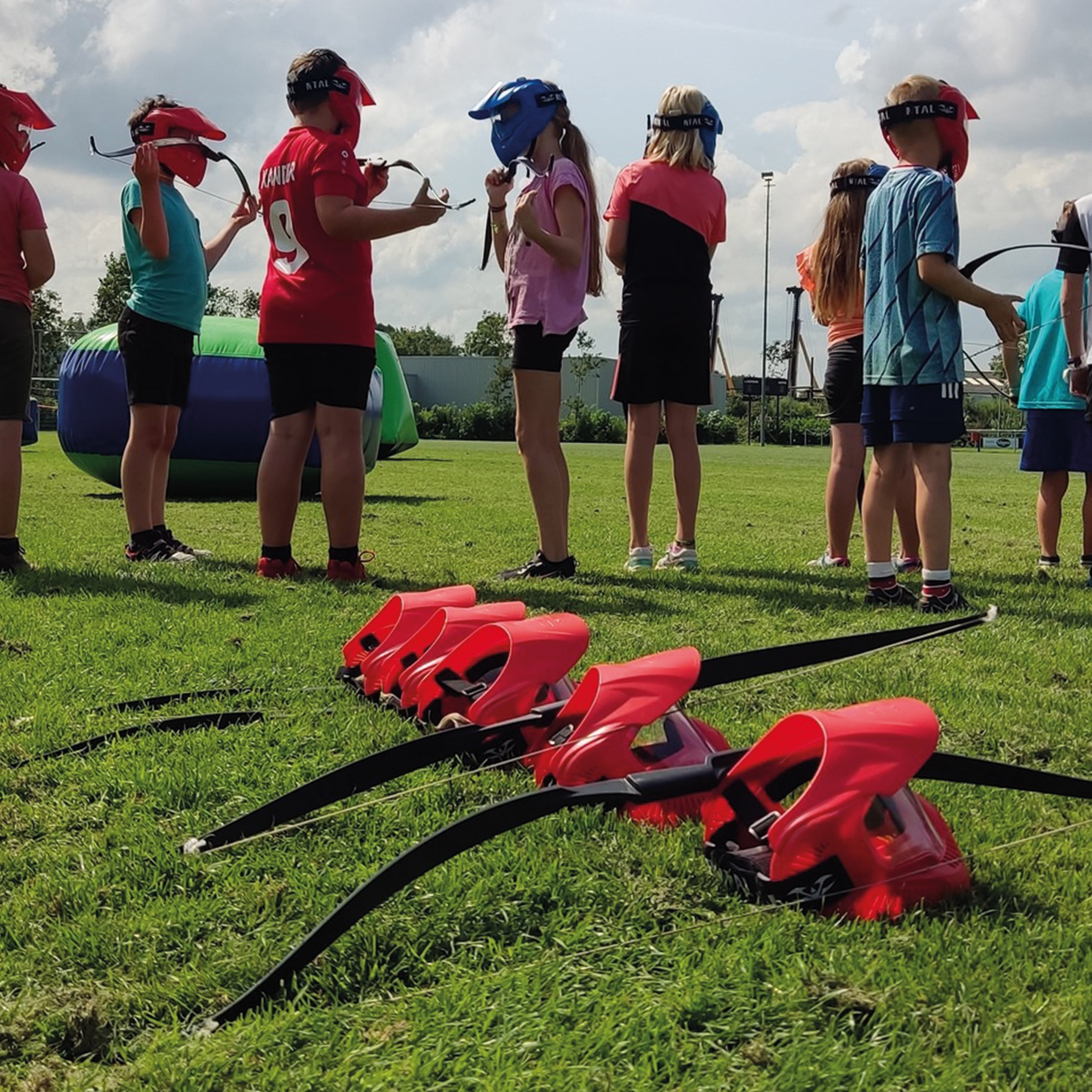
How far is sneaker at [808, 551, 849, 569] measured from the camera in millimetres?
6816

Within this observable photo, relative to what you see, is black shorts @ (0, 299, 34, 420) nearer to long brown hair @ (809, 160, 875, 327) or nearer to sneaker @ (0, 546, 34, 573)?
sneaker @ (0, 546, 34, 573)

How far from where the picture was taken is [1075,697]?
3551 mm

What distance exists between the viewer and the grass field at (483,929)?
160 centimetres

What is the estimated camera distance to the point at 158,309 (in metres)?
6.53

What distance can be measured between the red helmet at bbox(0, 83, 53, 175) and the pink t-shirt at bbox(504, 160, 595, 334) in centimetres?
264

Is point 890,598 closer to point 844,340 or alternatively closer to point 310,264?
point 844,340

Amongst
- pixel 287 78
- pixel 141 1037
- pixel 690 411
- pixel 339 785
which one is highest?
pixel 287 78

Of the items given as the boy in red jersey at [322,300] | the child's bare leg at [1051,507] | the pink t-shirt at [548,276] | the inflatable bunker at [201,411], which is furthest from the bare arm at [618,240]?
the inflatable bunker at [201,411]

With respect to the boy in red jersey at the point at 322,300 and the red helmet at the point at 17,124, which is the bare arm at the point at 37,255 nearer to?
the red helmet at the point at 17,124

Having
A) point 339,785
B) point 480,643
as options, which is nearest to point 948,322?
point 480,643

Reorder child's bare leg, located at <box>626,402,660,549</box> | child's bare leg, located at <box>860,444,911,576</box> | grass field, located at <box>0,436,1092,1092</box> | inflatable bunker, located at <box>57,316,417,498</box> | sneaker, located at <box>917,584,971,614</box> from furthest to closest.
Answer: inflatable bunker, located at <box>57,316,417,498</box>
child's bare leg, located at <box>626,402,660,549</box>
child's bare leg, located at <box>860,444,911,576</box>
sneaker, located at <box>917,584,971,614</box>
grass field, located at <box>0,436,1092,1092</box>

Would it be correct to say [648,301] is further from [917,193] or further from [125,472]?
[125,472]

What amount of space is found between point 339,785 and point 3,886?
2.10ft

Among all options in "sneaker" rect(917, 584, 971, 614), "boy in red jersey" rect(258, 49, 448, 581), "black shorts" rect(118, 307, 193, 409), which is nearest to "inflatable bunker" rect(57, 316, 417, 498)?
"black shorts" rect(118, 307, 193, 409)
